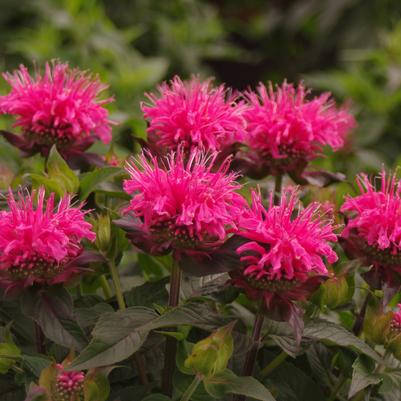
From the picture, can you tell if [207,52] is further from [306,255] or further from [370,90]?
[306,255]

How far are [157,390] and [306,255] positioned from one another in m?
0.25

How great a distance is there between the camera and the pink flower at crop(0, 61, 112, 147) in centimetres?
95

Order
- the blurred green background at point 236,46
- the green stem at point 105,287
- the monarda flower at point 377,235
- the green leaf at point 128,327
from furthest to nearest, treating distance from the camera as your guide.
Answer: the blurred green background at point 236,46
the green stem at point 105,287
the monarda flower at point 377,235
the green leaf at point 128,327

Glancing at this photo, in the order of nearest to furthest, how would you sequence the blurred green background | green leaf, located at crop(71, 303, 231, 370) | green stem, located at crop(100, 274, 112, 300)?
green leaf, located at crop(71, 303, 231, 370) < green stem, located at crop(100, 274, 112, 300) < the blurred green background

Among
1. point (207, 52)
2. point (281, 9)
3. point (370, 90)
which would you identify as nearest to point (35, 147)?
point (370, 90)

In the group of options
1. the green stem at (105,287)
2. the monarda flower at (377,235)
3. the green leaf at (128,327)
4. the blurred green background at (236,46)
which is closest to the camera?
the green leaf at (128,327)

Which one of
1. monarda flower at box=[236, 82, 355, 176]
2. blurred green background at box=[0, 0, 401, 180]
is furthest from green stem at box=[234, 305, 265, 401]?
blurred green background at box=[0, 0, 401, 180]

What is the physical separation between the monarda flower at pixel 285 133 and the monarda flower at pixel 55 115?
187 millimetres

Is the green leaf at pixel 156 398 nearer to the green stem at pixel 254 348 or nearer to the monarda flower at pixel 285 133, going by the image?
the green stem at pixel 254 348

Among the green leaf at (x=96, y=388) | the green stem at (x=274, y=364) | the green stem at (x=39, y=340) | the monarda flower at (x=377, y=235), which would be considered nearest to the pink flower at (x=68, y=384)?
the green leaf at (x=96, y=388)

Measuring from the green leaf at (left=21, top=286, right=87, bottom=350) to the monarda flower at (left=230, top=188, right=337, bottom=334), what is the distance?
162mm

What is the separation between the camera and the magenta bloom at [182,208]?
735 millimetres

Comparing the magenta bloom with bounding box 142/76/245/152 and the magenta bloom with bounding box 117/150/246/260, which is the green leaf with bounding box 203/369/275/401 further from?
the magenta bloom with bounding box 142/76/245/152

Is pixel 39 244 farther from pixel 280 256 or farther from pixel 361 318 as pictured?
pixel 361 318
